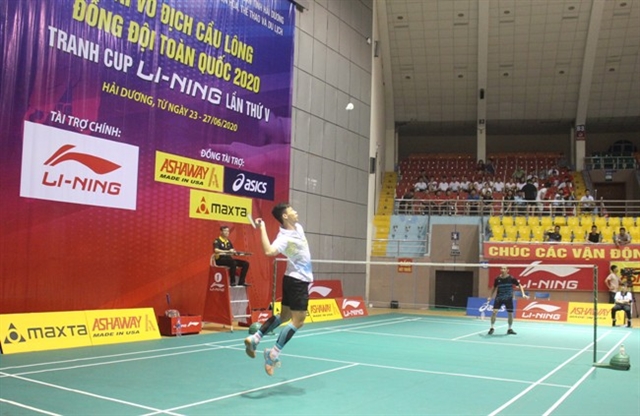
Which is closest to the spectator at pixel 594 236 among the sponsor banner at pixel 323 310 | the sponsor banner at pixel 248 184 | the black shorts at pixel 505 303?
the black shorts at pixel 505 303

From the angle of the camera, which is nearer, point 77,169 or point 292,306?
point 292,306

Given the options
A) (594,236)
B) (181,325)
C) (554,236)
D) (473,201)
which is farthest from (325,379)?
(473,201)

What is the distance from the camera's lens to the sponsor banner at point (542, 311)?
2034cm

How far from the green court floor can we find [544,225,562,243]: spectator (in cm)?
1052

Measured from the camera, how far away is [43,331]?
1090 cm

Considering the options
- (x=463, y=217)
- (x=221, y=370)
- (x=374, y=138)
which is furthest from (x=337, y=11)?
(x=221, y=370)

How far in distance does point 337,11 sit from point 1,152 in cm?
1451

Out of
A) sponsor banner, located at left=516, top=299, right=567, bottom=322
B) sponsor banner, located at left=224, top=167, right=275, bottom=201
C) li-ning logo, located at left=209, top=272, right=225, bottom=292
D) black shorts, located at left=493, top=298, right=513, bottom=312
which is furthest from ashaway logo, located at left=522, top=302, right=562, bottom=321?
li-ning logo, located at left=209, top=272, right=225, bottom=292

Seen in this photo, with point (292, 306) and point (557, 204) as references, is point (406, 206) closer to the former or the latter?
point (557, 204)

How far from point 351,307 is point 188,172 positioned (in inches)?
298

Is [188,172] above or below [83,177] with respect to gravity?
above

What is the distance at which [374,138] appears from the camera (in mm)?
27453

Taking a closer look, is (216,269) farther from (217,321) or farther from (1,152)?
(1,152)

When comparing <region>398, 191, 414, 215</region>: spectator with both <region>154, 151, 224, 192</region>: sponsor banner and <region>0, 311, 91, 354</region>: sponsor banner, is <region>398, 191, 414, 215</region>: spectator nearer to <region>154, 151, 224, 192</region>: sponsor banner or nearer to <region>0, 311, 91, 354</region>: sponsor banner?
<region>154, 151, 224, 192</region>: sponsor banner
